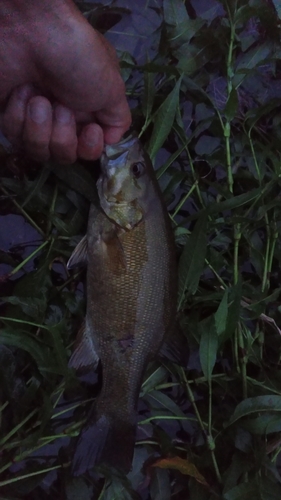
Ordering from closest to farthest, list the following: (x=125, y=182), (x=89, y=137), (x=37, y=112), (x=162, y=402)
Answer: (x=37, y=112)
(x=89, y=137)
(x=125, y=182)
(x=162, y=402)

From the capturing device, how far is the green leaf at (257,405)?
148 cm

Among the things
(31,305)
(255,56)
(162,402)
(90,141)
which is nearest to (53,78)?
(90,141)

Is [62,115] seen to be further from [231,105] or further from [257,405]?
[257,405]


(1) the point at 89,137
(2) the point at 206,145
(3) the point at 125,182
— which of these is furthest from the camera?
(2) the point at 206,145

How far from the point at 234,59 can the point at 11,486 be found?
62.7 inches

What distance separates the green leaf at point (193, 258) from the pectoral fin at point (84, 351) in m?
0.34

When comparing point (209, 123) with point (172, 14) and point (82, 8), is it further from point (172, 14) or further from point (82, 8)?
point (82, 8)

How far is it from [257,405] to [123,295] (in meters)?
0.52

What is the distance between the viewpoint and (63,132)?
4.50ft

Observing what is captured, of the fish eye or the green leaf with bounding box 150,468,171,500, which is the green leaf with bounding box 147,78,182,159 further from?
the green leaf with bounding box 150,468,171,500

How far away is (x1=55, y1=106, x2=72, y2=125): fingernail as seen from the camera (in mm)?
1365

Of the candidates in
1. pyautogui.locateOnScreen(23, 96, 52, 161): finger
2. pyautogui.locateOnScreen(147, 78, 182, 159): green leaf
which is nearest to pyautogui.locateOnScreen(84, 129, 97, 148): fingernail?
pyautogui.locateOnScreen(23, 96, 52, 161): finger

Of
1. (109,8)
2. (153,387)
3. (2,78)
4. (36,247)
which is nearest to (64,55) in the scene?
(2,78)

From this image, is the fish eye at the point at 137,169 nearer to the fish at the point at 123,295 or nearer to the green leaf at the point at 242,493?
the fish at the point at 123,295
